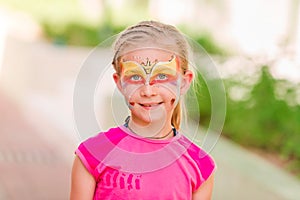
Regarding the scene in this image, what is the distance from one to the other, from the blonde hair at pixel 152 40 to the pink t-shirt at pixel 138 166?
147 millimetres

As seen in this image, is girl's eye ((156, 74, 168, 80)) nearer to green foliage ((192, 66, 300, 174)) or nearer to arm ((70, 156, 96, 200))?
arm ((70, 156, 96, 200))

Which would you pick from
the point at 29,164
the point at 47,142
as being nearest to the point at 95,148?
the point at 29,164

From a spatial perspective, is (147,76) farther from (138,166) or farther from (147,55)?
(138,166)

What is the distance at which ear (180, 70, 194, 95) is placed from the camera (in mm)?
2099

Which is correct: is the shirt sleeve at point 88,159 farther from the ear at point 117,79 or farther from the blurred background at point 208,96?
the ear at point 117,79

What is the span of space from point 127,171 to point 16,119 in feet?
24.7

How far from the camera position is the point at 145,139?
6.84 ft

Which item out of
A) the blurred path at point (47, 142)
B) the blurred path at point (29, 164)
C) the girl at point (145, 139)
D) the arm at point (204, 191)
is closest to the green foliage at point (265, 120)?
the blurred path at point (47, 142)

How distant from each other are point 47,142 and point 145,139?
6040mm

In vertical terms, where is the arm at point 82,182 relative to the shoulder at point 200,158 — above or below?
below

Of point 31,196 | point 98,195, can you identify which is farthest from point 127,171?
point 31,196

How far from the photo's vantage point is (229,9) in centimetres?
1098

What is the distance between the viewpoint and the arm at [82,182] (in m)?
2.09

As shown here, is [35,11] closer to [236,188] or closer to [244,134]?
[244,134]
